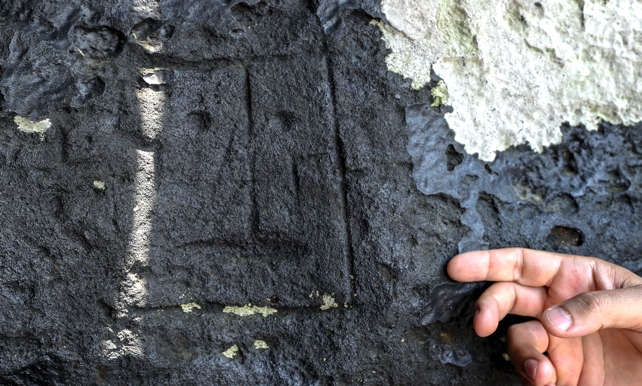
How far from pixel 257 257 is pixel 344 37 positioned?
22.6 inches

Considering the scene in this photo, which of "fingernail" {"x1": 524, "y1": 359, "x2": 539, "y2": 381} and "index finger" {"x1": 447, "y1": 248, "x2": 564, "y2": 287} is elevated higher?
"index finger" {"x1": 447, "y1": 248, "x2": 564, "y2": 287}

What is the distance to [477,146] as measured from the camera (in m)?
1.49

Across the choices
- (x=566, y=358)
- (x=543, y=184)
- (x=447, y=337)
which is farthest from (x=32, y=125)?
(x=566, y=358)

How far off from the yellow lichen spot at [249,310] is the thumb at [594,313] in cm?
63

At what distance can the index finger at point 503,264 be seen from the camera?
1437mm

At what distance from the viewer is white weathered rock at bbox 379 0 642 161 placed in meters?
1.46

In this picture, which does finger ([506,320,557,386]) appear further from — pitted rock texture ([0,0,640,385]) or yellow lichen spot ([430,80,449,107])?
yellow lichen spot ([430,80,449,107])

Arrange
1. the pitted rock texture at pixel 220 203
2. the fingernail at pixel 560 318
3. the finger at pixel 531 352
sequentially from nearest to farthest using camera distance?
1. the fingernail at pixel 560 318
2. the finger at pixel 531 352
3. the pitted rock texture at pixel 220 203

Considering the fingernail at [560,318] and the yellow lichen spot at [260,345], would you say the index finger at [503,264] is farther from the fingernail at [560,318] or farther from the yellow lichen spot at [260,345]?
the yellow lichen spot at [260,345]

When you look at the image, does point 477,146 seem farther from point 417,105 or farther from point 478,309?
point 478,309

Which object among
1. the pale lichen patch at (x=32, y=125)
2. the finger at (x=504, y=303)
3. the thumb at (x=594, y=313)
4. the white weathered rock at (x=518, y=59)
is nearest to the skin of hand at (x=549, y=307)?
the finger at (x=504, y=303)

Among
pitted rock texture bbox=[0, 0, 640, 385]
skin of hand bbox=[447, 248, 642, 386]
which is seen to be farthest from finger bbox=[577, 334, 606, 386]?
pitted rock texture bbox=[0, 0, 640, 385]

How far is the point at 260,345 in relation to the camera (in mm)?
1488

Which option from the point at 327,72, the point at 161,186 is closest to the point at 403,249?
the point at 327,72
